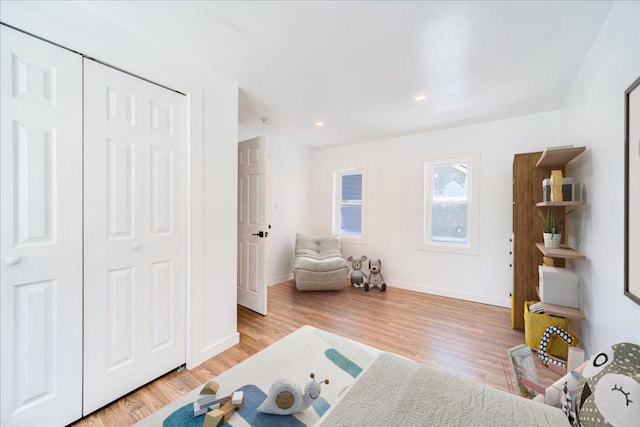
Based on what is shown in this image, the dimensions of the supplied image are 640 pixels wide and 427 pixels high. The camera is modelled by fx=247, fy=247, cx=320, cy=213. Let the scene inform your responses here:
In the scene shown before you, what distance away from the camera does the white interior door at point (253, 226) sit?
2.82m

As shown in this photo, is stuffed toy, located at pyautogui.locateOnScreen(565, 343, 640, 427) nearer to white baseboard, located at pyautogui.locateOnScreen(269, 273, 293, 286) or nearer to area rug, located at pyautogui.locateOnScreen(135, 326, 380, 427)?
area rug, located at pyautogui.locateOnScreen(135, 326, 380, 427)

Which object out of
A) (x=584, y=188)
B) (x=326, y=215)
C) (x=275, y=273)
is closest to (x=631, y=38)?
(x=584, y=188)

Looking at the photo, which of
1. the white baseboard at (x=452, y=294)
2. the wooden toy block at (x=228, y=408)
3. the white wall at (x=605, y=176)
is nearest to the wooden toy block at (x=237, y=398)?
the wooden toy block at (x=228, y=408)

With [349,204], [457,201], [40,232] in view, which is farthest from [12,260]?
[457,201]

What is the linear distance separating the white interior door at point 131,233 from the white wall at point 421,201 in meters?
3.02

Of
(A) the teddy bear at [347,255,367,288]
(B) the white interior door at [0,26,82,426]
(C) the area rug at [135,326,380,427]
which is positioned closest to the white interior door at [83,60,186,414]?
(B) the white interior door at [0,26,82,426]

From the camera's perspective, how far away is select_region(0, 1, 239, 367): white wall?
1.48 m

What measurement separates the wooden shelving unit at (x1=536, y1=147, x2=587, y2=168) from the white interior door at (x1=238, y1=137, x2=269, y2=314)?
259cm

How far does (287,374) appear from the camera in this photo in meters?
1.56

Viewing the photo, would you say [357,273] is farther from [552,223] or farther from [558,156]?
[558,156]

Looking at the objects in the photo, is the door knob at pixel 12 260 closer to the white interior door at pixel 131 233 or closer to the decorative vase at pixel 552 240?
the white interior door at pixel 131 233

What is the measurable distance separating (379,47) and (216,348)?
106 inches

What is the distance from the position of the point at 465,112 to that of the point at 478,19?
5.26 feet

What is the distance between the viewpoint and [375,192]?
4.16m
